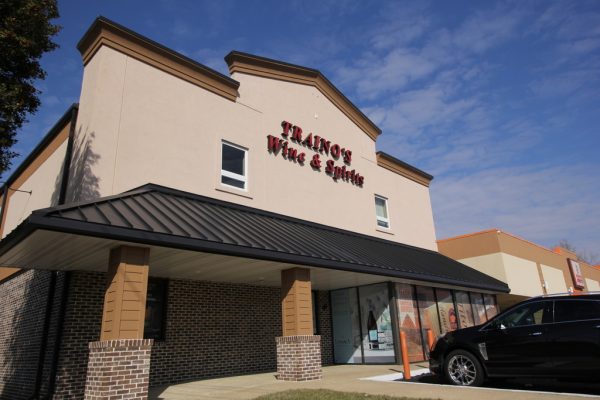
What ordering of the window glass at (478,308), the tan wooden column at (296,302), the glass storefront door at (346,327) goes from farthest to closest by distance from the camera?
the window glass at (478,308) → the glass storefront door at (346,327) → the tan wooden column at (296,302)

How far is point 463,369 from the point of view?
9.31 m

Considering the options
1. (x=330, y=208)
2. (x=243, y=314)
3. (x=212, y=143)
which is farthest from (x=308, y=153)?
(x=243, y=314)

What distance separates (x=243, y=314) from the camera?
14.6 metres

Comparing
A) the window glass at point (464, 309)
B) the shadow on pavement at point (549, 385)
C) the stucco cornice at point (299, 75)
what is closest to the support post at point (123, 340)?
the shadow on pavement at point (549, 385)

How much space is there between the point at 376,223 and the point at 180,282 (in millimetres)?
10212

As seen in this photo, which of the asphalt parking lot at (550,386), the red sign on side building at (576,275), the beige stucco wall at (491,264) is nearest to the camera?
the asphalt parking lot at (550,386)

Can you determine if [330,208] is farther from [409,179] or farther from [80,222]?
[80,222]

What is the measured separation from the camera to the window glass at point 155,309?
482 inches

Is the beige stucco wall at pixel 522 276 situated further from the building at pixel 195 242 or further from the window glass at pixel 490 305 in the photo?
the building at pixel 195 242

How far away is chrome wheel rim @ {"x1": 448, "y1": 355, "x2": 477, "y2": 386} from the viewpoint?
9172mm

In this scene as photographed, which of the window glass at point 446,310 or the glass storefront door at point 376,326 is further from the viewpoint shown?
the window glass at point 446,310

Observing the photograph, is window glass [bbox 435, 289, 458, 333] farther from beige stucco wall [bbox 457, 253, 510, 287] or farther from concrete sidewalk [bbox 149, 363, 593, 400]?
beige stucco wall [bbox 457, 253, 510, 287]

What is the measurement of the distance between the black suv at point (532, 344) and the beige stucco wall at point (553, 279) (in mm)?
27694

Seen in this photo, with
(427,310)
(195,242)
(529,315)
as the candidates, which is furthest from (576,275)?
(195,242)
